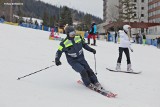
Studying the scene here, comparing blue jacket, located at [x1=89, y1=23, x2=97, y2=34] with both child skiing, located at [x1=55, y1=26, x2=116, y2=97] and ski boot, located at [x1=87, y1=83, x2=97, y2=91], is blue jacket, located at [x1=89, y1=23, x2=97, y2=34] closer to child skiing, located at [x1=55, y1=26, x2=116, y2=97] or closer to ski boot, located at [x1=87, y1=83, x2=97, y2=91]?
child skiing, located at [x1=55, y1=26, x2=116, y2=97]

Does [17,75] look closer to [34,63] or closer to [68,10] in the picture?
[34,63]

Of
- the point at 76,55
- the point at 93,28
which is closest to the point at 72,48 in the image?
the point at 76,55

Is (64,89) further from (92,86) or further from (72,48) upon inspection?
(72,48)

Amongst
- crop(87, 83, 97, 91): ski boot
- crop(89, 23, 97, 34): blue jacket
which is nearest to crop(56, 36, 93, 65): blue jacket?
crop(87, 83, 97, 91): ski boot

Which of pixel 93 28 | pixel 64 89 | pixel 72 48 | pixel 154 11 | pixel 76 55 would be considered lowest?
pixel 64 89

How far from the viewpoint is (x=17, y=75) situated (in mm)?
7848

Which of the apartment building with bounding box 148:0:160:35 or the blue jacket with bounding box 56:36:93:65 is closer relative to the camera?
the blue jacket with bounding box 56:36:93:65

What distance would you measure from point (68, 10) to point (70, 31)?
92.2 metres

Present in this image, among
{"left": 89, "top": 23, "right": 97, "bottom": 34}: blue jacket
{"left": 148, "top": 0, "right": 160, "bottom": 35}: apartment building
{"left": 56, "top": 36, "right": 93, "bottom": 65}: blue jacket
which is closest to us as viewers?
{"left": 56, "top": 36, "right": 93, "bottom": 65}: blue jacket

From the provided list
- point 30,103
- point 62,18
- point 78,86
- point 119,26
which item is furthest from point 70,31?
point 62,18

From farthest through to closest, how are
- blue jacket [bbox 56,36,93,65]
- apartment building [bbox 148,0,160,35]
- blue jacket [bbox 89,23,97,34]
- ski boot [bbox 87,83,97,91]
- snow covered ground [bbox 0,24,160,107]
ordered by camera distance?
apartment building [bbox 148,0,160,35] < blue jacket [bbox 89,23,97,34] < blue jacket [bbox 56,36,93,65] < ski boot [bbox 87,83,97,91] < snow covered ground [bbox 0,24,160,107]

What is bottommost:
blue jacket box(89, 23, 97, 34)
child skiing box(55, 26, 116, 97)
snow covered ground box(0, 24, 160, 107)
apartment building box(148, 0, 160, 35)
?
snow covered ground box(0, 24, 160, 107)

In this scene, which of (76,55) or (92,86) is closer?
(92,86)

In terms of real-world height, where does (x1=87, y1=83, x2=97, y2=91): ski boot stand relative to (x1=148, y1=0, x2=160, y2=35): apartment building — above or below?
below
